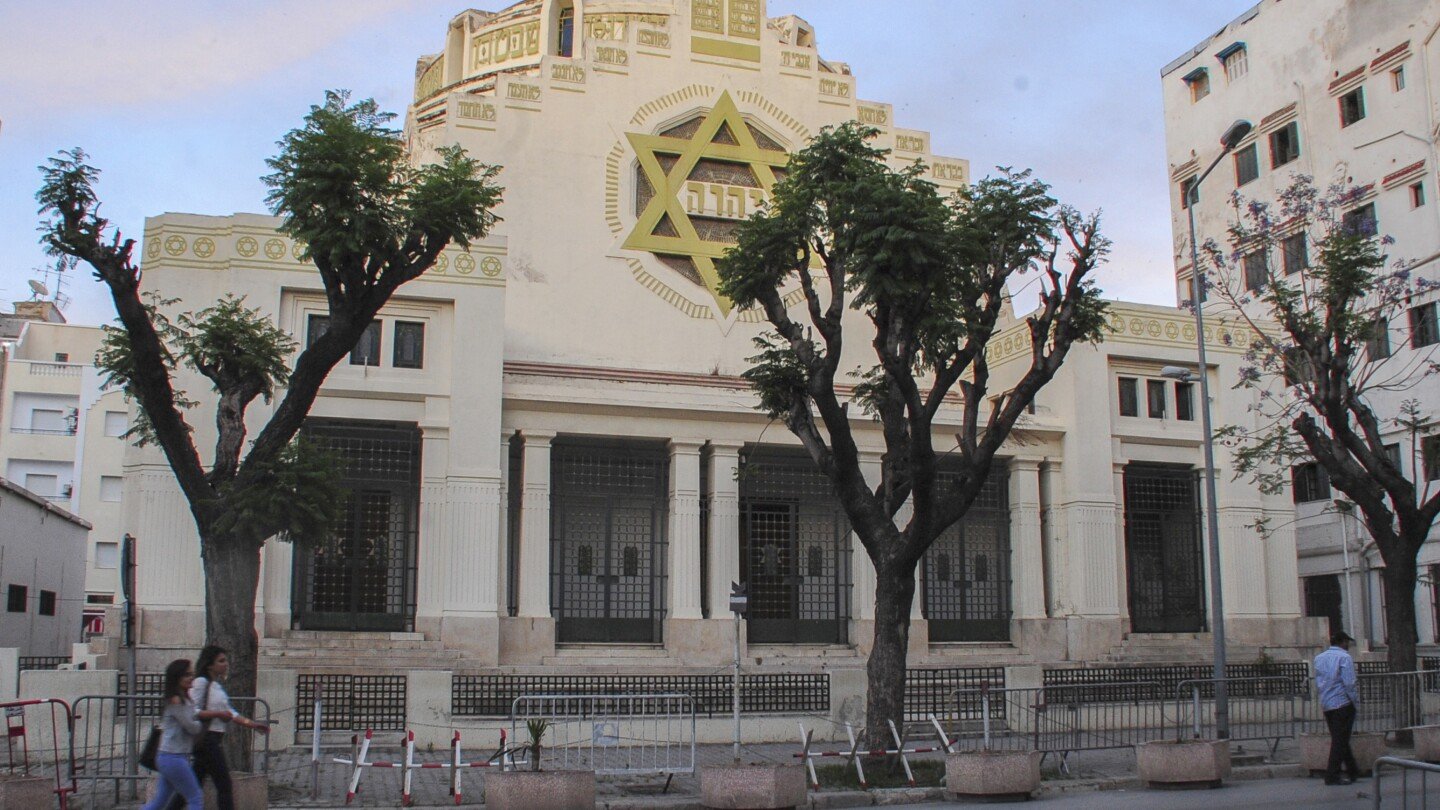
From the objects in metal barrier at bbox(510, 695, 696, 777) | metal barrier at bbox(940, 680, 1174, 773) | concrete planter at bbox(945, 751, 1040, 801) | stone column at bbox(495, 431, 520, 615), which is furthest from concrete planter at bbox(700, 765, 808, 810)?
stone column at bbox(495, 431, 520, 615)

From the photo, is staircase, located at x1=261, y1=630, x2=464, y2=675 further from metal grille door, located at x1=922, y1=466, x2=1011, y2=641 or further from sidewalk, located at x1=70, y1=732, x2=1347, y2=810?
metal grille door, located at x1=922, y1=466, x2=1011, y2=641

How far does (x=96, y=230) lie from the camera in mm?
14656

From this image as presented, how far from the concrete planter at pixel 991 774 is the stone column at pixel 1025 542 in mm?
14663

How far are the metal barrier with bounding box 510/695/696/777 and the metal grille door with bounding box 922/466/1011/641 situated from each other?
11.0 metres

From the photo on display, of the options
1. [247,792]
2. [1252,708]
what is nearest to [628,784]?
[247,792]

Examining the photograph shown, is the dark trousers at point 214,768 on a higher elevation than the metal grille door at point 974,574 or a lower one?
lower

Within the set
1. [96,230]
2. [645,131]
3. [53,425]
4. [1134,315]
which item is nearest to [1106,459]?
[1134,315]

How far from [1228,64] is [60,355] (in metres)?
46.3

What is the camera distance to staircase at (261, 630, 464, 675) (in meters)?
23.7

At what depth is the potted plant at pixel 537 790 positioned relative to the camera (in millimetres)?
13617

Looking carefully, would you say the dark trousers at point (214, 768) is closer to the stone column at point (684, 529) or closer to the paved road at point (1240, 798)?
the paved road at point (1240, 798)

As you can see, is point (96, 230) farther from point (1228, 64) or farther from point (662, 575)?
point (1228, 64)

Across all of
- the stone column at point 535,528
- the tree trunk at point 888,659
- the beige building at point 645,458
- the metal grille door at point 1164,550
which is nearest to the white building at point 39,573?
the beige building at point 645,458

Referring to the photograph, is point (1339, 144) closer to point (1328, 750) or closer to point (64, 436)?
point (1328, 750)
